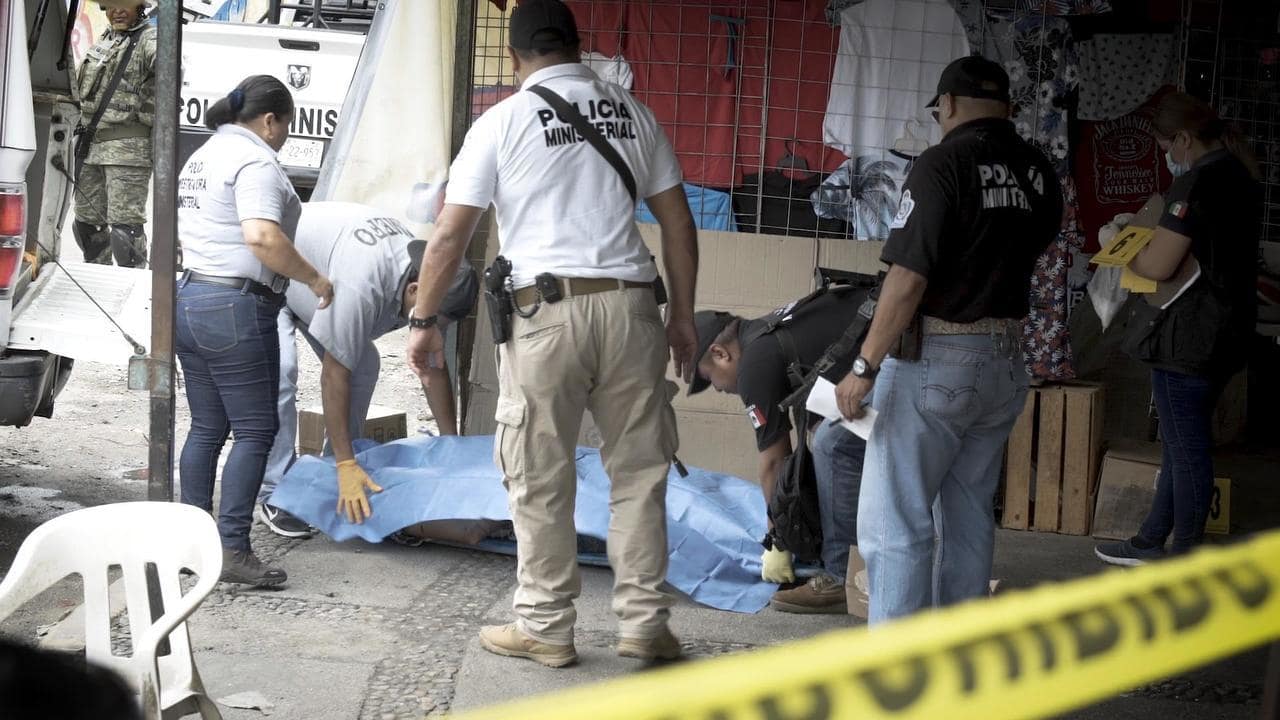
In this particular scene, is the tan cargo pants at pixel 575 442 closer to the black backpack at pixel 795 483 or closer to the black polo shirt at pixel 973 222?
the black backpack at pixel 795 483

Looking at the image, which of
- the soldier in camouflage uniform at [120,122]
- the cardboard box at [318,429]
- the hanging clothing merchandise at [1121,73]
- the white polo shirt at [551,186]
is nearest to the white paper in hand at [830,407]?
the white polo shirt at [551,186]

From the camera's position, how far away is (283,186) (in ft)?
15.1

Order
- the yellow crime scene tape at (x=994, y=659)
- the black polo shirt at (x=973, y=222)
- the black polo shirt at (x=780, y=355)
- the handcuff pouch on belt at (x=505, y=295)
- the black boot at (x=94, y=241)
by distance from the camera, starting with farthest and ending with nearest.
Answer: the black boot at (x=94, y=241), the black polo shirt at (x=780, y=355), the handcuff pouch on belt at (x=505, y=295), the black polo shirt at (x=973, y=222), the yellow crime scene tape at (x=994, y=659)

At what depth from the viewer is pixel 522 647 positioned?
3975 millimetres

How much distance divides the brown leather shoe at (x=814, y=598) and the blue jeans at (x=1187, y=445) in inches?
55.9

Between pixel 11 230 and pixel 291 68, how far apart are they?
16.2 ft

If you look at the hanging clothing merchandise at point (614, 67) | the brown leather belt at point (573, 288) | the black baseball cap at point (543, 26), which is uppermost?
the hanging clothing merchandise at point (614, 67)

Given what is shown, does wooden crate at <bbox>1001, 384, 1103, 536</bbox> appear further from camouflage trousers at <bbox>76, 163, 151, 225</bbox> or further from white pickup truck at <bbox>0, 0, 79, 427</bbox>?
camouflage trousers at <bbox>76, 163, 151, 225</bbox>

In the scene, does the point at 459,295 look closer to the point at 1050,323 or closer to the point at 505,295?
the point at 505,295

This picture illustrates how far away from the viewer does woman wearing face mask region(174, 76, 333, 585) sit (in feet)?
14.9

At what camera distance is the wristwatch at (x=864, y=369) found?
338 cm

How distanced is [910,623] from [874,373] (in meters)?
2.46

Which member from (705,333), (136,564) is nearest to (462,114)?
(705,333)

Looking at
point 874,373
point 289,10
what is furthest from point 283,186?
point 289,10
